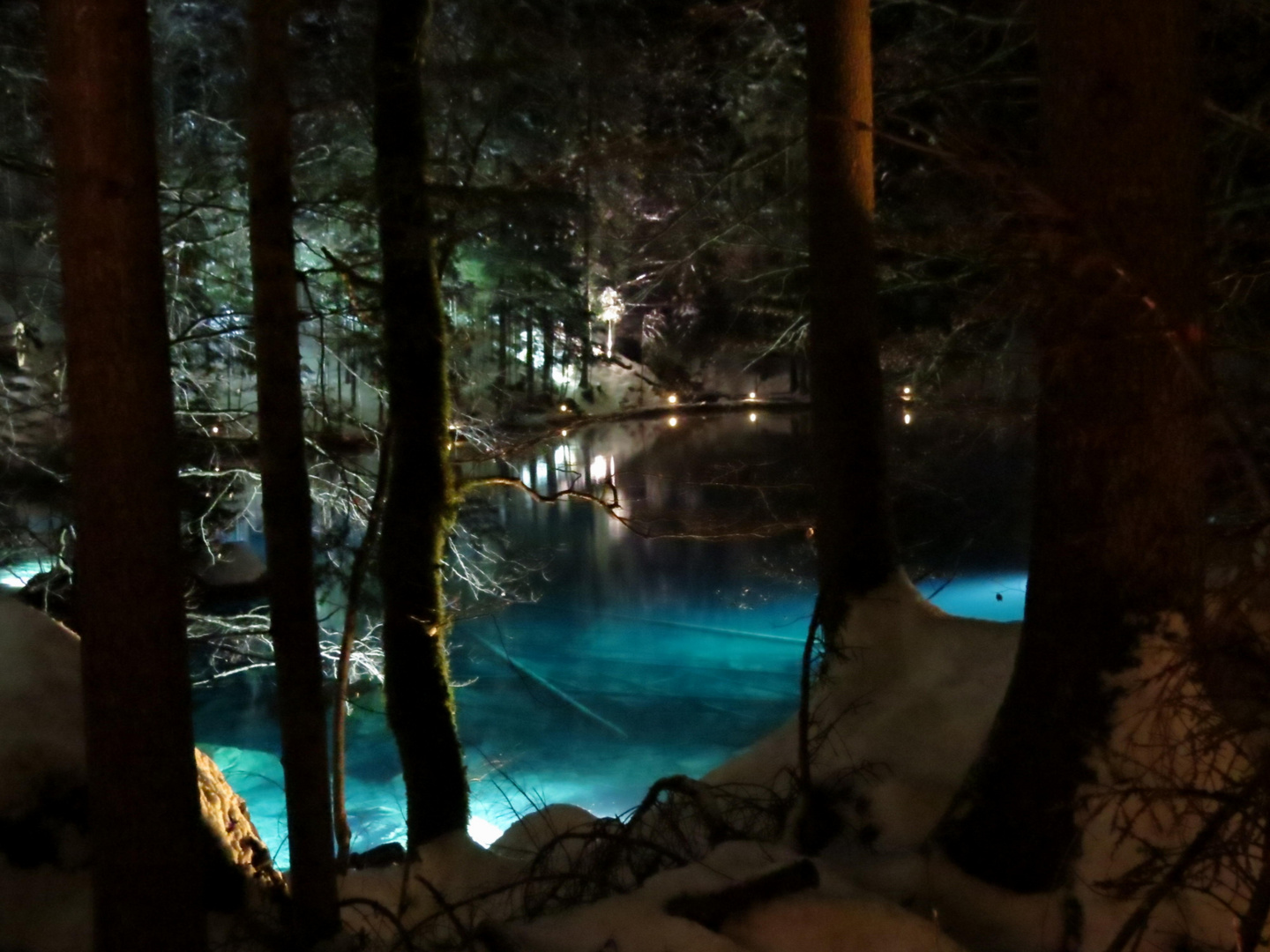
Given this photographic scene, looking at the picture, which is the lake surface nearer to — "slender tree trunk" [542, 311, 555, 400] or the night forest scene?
the night forest scene

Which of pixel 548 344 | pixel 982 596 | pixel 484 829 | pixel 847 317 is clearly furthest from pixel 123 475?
pixel 982 596

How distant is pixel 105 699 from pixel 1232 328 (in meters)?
7.37

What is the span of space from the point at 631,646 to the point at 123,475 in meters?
17.0

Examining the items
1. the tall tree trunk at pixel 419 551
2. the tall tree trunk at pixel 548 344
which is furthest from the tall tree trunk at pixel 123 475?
the tall tree trunk at pixel 548 344

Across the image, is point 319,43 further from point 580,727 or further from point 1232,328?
point 580,727

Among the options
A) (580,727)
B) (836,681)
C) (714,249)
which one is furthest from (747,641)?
(836,681)

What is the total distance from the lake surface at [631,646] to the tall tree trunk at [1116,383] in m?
6.32

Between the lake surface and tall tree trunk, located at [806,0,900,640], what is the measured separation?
3.20 metres

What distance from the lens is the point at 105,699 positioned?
3.62m

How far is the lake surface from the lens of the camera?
577 inches

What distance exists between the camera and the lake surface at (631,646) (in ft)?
48.1

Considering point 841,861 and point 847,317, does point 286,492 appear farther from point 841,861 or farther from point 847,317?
point 847,317

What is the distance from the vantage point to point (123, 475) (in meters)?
3.56

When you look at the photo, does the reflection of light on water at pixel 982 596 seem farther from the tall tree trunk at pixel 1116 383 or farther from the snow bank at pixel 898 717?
the tall tree trunk at pixel 1116 383
